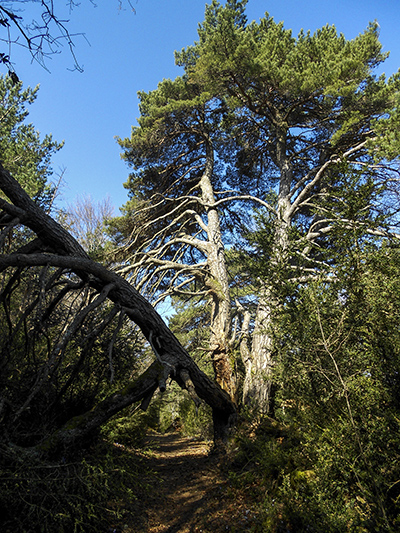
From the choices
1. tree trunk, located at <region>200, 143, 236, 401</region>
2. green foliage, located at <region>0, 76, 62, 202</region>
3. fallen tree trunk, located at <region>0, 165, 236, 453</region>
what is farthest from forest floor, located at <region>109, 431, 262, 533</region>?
green foliage, located at <region>0, 76, 62, 202</region>

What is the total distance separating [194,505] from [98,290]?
3845 millimetres

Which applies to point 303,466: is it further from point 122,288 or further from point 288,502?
point 122,288

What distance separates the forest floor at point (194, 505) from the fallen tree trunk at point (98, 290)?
4.41 ft

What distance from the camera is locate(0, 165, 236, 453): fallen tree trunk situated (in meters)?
3.41

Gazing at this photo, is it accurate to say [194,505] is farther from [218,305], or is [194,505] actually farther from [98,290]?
[218,305]

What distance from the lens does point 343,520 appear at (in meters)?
2.69

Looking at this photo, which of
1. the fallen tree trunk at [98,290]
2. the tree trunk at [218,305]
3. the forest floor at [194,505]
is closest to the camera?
the fallen tree trunk at [98,290]

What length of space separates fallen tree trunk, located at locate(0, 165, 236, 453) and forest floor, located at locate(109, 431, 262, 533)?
1.34 m

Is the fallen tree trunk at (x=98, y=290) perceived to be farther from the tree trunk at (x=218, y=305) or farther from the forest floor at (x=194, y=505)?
the tree trunk at (x=218, y=305)

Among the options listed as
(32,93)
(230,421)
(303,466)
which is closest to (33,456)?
(303,466)

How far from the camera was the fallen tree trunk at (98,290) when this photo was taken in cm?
341

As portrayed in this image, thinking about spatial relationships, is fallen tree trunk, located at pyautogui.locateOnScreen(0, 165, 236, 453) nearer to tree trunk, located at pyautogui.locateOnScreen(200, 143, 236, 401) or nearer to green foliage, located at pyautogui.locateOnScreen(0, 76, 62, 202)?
tree trunk, located at pyautogui.locateOnScreen(200, 143, 236, 401)

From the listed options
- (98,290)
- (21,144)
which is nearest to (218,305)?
(98,290)

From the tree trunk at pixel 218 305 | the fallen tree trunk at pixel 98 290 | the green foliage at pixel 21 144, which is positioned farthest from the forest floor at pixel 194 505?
the green foliage at pixel 21 144
